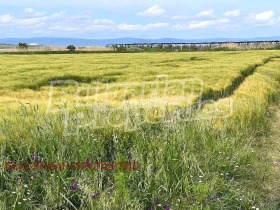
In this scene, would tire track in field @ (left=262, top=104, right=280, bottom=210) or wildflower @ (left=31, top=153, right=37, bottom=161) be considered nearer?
tire track in field @ (left=262, top=104, right=280, bottom=210)

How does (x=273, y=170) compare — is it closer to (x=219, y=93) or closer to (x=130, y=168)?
(x=130, y=168)

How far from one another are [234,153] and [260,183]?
0.60 meters

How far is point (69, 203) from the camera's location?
4.75 m

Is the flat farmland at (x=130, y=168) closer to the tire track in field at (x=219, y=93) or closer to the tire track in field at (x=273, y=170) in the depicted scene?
the tire track in field at (x=273, y=170)

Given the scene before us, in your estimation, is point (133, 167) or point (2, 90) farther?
point (2, 90)

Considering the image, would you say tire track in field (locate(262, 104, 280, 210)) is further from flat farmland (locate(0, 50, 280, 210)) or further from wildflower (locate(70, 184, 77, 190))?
wildflower (locate(70, 184, 77, 190))

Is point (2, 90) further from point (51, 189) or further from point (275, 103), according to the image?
point (51, 189)

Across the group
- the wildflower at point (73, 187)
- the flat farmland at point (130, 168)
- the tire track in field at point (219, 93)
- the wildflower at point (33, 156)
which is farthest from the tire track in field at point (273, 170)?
the wildflower at point (33, 156)

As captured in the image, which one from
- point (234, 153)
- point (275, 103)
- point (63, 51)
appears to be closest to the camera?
point (234, 153)

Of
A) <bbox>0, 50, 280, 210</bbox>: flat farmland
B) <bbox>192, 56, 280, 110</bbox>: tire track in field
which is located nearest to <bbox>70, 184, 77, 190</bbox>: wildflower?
<bbox>0, 50, 280, 210</bbox>: flat farmland

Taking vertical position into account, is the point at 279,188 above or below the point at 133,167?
below

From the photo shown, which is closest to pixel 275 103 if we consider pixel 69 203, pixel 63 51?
pixel 69 203

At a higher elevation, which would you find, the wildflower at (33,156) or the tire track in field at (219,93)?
the wildflower at (33,156)

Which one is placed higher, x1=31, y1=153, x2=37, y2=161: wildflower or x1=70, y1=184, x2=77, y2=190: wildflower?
x1=31, y1=153, x2=37, y2=161: wildflower
